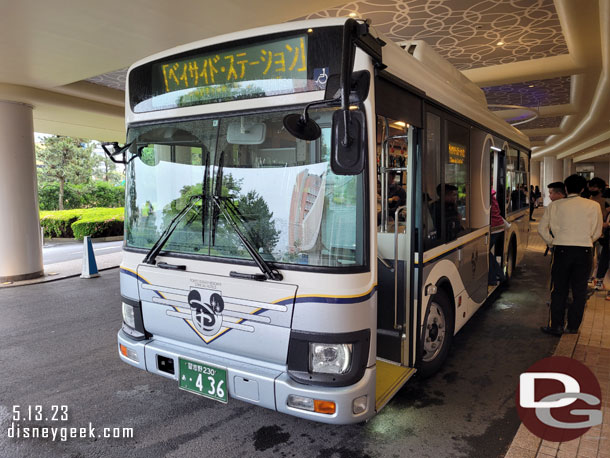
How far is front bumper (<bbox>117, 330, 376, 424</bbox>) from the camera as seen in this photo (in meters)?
2.75

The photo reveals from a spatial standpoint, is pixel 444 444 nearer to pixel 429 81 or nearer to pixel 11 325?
pixel 429 81

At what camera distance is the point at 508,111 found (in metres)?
15.1

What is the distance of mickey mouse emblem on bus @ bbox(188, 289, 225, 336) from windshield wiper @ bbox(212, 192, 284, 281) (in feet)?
0.86

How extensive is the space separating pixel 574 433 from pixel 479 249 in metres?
2.57

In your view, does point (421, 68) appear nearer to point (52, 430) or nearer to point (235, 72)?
point (235, 72)

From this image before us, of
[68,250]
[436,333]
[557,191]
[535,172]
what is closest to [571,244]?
[557,191]

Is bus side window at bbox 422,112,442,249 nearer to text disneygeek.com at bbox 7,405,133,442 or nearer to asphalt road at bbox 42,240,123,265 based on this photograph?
text disneygeek.com at bbox 7,405,133,442

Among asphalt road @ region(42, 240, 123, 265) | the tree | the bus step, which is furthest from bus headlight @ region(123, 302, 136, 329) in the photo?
the tree

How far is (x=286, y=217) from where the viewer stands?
2947mm

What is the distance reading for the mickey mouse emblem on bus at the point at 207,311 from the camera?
3.12 meters

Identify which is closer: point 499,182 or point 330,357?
point 330,357

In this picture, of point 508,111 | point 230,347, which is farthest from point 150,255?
point 508,111

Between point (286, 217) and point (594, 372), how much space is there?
359cm

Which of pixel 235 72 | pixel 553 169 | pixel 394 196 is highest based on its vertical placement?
pixel 553 169
